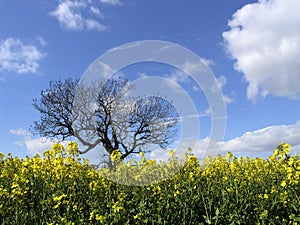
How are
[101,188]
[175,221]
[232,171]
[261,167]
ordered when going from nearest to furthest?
[175,221], [101,188], [232,171], [261,167]

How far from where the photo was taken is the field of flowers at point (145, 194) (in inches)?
169

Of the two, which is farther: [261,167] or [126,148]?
[261,167]

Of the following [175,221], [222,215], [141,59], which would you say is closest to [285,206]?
[222,215]

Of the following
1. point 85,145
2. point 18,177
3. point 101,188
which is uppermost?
point 85,145

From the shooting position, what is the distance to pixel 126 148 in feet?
19.8

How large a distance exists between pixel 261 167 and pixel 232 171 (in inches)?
41.6

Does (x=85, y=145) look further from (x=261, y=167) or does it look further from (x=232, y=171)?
(x=261, y=167)

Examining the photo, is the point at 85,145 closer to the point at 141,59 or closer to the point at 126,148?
the point at 126,148

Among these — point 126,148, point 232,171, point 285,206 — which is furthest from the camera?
point 232,171

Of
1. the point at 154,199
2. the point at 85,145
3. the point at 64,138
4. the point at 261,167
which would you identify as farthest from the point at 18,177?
the point at 64,138

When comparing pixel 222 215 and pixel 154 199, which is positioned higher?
pixel 154 199

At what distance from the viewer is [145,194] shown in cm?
503

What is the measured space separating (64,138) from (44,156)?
12.4 meters

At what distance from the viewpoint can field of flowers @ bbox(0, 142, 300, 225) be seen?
169 inches
